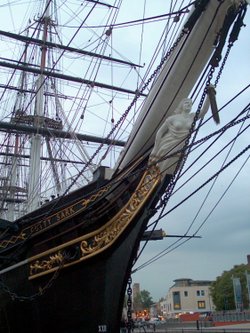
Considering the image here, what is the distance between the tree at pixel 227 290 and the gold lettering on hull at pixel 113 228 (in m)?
46.3

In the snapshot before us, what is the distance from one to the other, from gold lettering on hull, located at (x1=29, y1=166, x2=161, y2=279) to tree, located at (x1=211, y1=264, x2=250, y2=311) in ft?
Result: 152

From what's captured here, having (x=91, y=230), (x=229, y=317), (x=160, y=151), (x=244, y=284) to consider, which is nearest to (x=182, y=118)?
(x=160, y=151)

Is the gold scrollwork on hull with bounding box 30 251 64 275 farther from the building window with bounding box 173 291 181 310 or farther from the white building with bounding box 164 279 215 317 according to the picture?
the building window with bounding box 173 291 181 310

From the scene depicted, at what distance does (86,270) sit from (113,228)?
783 millimetres

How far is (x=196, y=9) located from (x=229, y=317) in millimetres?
23875

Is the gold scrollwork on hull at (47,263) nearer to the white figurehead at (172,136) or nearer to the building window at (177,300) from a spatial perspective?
the white figurehead at (172,136)

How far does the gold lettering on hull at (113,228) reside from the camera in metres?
7.02

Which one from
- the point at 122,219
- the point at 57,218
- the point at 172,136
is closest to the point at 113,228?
the point at 122,219

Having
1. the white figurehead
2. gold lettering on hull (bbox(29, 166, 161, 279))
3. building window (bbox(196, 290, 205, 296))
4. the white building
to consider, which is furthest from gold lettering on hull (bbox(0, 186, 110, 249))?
building window (bbox(196, 290, 205, 296))

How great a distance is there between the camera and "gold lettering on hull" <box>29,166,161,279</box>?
7.02m

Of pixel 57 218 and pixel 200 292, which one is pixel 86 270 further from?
pixel 200 292

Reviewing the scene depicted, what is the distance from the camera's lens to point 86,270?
744 cm

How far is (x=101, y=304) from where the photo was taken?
7.22m

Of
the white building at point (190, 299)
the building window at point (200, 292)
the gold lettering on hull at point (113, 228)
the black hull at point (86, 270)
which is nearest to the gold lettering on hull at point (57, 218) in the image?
the black hull at point (86, 270)
